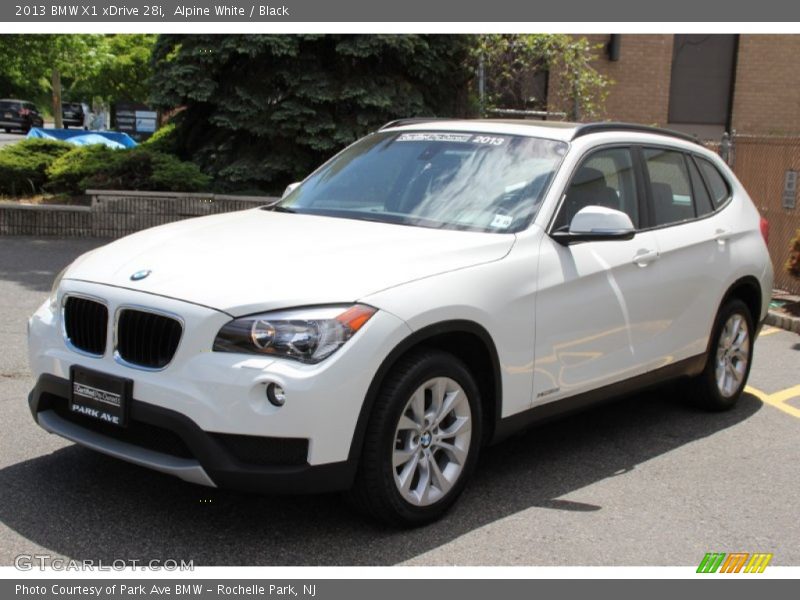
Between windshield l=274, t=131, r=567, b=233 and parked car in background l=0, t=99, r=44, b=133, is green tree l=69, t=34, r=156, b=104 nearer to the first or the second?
parked car in background l=0, t=99, r=44, b=133

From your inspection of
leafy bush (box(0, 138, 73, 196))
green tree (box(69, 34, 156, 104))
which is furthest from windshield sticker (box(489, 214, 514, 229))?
green tree (box(69, 34, 156, 104))

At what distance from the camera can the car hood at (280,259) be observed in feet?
13.7

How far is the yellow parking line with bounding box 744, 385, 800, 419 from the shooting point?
7057 mm

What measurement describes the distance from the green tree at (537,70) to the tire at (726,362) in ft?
28.8

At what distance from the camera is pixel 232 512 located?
4.64 m

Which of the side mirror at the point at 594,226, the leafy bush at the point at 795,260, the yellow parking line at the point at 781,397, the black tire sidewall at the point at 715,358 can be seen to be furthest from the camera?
the leafy bush at the point at 795,260

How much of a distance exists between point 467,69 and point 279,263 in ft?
36.4

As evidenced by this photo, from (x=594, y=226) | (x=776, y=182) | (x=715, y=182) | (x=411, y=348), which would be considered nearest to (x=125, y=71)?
(x=776, y=182)

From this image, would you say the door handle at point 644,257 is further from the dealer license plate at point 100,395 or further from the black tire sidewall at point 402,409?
the dealer license plate at point 100,395

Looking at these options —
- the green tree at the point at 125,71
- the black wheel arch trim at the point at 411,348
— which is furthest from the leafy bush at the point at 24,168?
the green tree at the point at 125,71

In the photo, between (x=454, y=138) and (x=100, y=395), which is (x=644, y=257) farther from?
(x=100, y=395)

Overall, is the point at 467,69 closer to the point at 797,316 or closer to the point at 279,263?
the point at 797,316

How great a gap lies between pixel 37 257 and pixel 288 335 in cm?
852

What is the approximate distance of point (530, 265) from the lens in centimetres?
496
